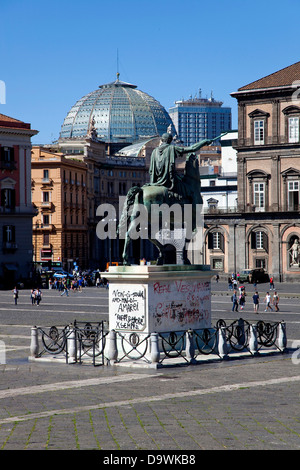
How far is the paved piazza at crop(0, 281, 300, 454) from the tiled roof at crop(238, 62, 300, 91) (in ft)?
185

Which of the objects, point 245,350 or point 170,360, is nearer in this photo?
point 170,360

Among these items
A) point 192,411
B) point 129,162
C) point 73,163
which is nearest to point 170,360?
point 192,411

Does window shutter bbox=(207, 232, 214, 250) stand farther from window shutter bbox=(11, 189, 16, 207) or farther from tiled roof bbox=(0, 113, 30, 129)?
tiled roof bbox=(0, 113, 30, 129)

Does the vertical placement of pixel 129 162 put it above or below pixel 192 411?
above

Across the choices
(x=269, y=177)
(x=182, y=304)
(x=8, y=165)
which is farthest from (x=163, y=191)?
(x=8, y=165)

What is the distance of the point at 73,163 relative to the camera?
389 feet

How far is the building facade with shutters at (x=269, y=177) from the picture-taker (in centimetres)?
8044

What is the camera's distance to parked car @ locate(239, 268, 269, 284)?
79688mm

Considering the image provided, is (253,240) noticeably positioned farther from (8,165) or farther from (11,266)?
(8,165)
